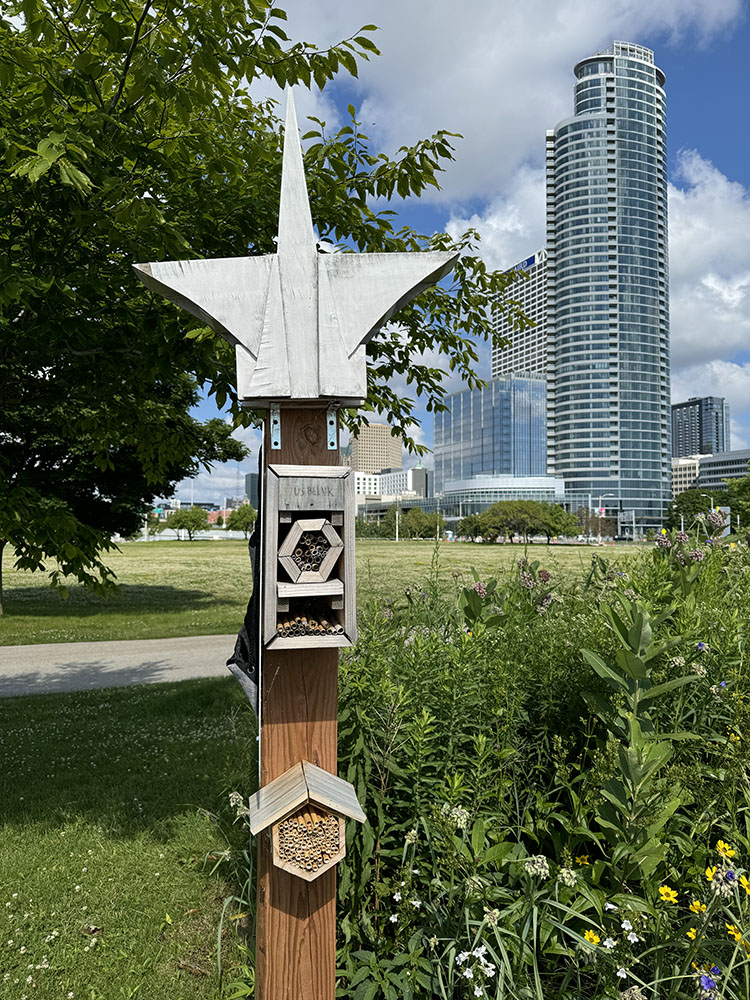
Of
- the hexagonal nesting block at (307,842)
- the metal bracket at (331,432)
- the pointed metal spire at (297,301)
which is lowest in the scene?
the hexagonal nesting block at (307,842)

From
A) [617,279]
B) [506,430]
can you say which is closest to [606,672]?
[617,279]

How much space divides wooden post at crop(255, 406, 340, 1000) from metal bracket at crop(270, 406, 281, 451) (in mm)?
12

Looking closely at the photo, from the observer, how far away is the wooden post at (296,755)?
5.77 feet

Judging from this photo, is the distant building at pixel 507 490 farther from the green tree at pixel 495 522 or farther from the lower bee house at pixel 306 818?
the lower bee house at pixel 306 818

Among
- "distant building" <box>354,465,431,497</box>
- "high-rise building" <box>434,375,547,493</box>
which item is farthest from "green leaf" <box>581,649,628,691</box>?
"distant building" <box>354,465,431,497</box>

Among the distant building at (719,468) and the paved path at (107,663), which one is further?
the distant building at (719,468)

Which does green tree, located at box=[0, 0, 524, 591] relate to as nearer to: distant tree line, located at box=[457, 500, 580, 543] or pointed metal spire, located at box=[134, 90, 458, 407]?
pointed metal spire, located at box=[134, 90, 458, 407]

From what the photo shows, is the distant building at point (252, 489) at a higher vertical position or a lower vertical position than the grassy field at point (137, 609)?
higher

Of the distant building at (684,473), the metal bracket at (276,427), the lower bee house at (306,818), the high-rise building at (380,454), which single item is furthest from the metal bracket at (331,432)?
the distant building at (684,473)

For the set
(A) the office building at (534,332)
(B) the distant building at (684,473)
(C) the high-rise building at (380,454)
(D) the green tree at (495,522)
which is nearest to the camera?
(D) the green tree at (495,522)

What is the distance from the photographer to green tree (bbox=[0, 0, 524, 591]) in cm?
246

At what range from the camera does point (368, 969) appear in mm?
2096

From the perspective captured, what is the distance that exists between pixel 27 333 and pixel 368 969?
282cm

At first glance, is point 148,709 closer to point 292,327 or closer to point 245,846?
point 245,846
